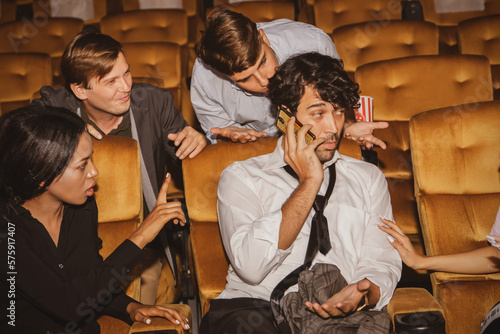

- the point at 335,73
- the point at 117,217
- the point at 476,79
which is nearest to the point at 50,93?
the point at 117,217

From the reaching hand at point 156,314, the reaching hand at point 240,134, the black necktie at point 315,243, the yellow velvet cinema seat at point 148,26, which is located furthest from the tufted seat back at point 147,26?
the reaching hand at point 156,314

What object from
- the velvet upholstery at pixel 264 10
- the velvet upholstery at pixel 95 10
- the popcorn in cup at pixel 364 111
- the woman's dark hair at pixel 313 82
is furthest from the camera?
the velvet upholstery at pixel 95 10

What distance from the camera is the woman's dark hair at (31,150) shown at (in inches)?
56.9

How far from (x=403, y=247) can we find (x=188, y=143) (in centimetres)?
82

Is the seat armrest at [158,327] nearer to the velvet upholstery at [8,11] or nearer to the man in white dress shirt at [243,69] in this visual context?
the man in white dress shirt at [243,69]

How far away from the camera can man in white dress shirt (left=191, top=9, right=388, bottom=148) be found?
1.99 metres

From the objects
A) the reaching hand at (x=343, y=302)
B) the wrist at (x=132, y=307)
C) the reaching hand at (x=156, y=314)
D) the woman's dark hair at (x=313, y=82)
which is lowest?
the wrist at (x=132, y=307)

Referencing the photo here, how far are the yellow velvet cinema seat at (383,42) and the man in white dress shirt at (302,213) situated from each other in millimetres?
1366

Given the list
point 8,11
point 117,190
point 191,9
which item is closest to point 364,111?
point 117,190

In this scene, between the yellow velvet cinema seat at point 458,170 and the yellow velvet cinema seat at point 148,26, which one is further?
the yellow velvet cinema seat at point 148,26

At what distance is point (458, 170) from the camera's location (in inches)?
75.5

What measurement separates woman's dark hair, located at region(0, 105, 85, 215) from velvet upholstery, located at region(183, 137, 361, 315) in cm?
49

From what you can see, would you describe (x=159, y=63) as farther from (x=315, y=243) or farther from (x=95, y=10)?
(x=315, y=243)

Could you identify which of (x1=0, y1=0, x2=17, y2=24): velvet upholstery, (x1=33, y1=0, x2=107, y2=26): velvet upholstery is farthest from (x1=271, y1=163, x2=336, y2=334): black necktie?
(x1=0, y1=0, x2=17, y2=24): velvet upholstery
